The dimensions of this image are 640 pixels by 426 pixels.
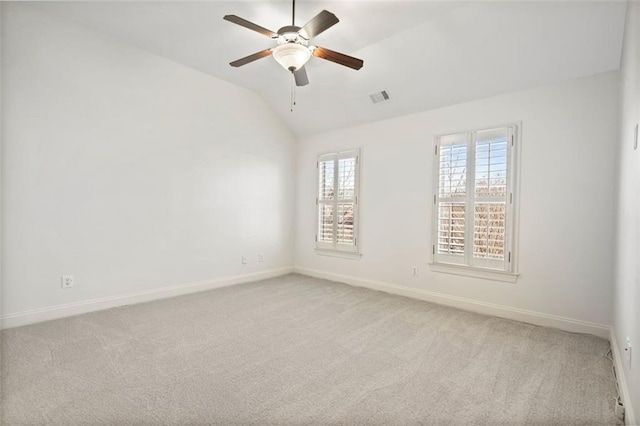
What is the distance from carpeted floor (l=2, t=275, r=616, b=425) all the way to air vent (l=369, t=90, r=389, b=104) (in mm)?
2744

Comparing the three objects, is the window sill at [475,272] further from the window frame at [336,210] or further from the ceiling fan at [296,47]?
the ceiling fan at [296,47]

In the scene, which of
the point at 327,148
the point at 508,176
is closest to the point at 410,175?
the point at 508,176

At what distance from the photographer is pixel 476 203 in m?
3.56

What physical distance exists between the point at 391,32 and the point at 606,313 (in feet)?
11.2

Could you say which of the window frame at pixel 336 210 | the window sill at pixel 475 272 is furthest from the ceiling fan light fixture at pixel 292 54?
the window sill at pixel 475 272

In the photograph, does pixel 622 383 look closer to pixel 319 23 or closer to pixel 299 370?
pixel 299 370

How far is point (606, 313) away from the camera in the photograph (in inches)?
111

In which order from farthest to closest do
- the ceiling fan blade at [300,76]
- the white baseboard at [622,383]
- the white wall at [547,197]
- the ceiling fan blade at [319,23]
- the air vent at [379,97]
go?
the air vent at [379,97]
the ceiling fan blade at [300,76]
the white wall at [547,197]
the ceiling fan blade at [319,23]
the white baseboard at [622,383]

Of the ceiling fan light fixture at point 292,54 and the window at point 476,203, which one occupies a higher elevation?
the ceiling fan light fixture at point 292,54

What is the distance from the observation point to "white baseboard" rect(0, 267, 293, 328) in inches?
115

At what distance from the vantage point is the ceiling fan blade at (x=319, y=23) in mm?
2165

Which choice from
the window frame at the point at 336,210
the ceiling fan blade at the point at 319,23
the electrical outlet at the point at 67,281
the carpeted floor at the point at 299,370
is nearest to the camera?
the carpeted floor at the point at 299,370

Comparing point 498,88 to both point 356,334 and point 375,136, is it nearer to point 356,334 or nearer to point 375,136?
point 375,136

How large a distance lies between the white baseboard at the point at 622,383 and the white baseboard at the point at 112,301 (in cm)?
423
